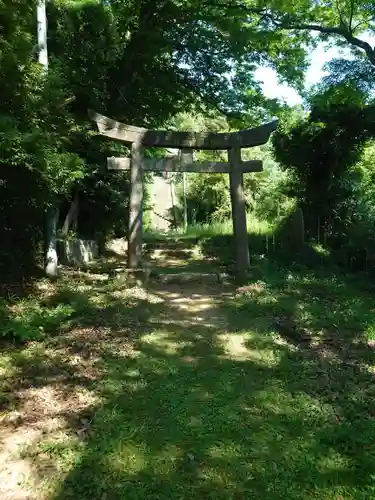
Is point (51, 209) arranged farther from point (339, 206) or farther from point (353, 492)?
point (339, 206)

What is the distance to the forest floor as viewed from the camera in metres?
3.06

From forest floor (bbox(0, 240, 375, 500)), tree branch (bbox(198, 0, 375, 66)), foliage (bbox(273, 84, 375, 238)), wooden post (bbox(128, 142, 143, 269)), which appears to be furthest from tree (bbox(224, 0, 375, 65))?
forest floor (bbox(0, 240, 375, 500))

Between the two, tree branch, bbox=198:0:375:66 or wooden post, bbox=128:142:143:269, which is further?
tree branch, bbox=198:0:375:66

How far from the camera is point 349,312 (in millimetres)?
6746

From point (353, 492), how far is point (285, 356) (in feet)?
7.42

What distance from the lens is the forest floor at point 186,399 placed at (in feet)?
10.1

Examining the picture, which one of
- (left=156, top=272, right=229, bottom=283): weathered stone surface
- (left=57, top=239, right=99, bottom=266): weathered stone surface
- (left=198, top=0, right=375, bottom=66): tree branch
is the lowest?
(left=156, top=272, right=229, bottom=283): weathered stone surface

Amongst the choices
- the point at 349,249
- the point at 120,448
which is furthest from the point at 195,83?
the point at 120,448

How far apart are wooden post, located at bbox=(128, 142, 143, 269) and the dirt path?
30.9 inches

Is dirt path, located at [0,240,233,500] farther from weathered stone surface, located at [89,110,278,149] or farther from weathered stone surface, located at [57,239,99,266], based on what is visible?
weathered stone surface, located at [89,110,278,149]

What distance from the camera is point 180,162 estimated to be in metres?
9.18

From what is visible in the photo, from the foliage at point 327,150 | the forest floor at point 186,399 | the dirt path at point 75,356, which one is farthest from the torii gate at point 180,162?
the foliage at point 327,150

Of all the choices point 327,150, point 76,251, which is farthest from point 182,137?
point 327,150

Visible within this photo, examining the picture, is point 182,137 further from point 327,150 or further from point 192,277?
point 327,150
